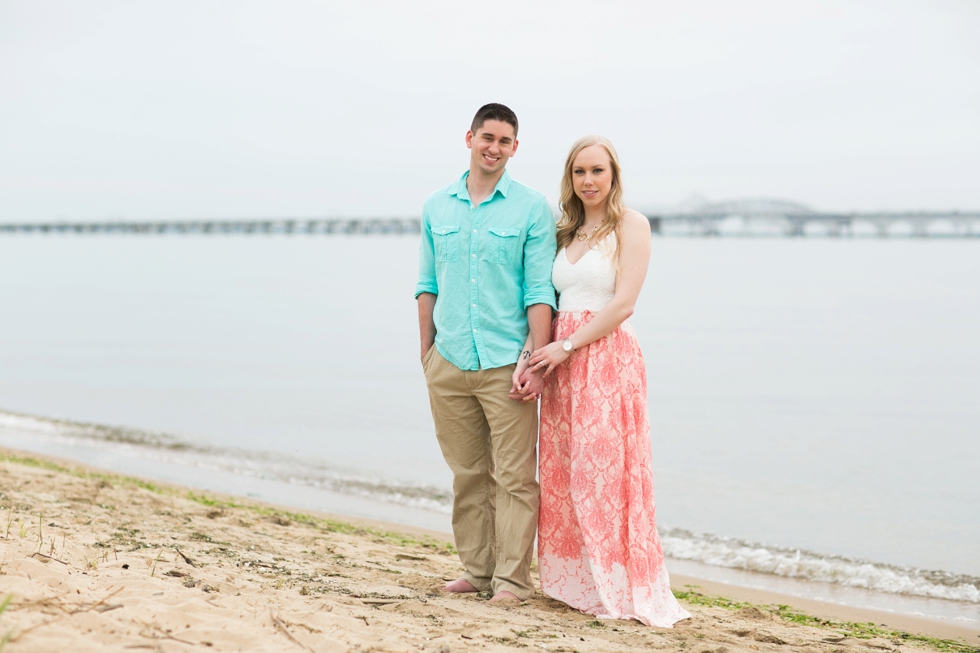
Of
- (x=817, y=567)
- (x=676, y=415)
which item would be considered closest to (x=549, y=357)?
(x=817, y=567)

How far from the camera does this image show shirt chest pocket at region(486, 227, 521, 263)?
372 centimetres

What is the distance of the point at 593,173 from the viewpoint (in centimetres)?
368

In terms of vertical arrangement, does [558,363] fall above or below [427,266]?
below

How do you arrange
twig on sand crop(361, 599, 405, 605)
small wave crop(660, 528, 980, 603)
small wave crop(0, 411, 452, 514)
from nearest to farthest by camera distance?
twig on sand crop(361, 599, 405, 605), small wave crop(660, 528, 980, 603), small wave crop(0, 411, 452, 514)

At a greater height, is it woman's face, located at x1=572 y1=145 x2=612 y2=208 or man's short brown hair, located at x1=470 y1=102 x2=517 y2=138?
man's short brown hair, located at x1=470 y1=102 x2=517 y2=138

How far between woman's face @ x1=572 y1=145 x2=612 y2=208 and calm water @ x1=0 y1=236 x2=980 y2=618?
11.7ft

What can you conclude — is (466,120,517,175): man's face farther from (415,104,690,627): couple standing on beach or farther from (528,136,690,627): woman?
(528,136,690,627): woman

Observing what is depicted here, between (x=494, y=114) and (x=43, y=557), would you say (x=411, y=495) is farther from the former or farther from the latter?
(x=494, y=114)

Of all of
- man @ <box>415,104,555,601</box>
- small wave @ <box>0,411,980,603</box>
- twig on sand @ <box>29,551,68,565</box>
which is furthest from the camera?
small wave @ <box>0,411,980,603</box>

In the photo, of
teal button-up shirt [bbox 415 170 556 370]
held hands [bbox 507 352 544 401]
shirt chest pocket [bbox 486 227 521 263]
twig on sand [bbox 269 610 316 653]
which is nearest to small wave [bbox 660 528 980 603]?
held hands [bbox 507 352 544 401]

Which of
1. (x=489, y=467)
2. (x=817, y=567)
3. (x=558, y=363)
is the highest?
(x=558, y=363)

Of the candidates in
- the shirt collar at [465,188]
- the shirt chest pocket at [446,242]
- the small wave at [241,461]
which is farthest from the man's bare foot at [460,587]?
the small wave at [241,461]

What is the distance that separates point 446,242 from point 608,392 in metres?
0.98

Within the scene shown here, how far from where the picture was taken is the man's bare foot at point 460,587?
4043 millimetres
